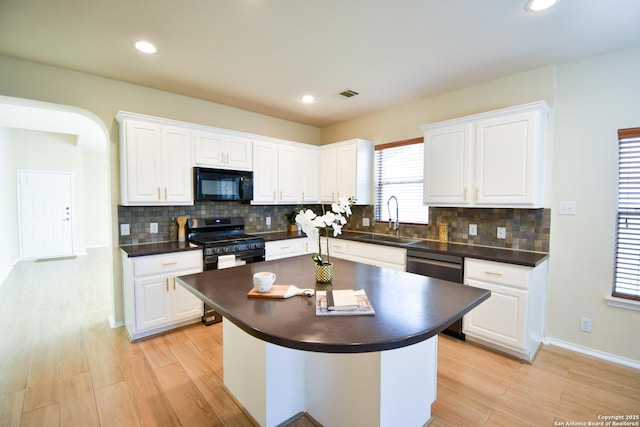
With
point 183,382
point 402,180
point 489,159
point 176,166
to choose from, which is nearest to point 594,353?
point 489,159

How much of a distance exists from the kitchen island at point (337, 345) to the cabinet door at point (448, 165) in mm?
1553

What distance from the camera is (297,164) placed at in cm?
425

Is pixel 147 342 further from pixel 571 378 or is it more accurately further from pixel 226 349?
pixel 571 378

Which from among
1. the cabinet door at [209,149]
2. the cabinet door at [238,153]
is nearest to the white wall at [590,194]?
the cabinet door at [238,153]

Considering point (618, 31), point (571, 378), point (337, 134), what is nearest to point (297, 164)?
point (337, 134)

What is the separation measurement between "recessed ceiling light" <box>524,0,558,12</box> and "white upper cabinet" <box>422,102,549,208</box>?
844 mm

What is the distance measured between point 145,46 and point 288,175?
2.22 m

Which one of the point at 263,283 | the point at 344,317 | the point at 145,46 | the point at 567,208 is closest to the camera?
the point at 344,317

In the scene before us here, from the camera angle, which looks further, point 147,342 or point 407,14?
point 147,342

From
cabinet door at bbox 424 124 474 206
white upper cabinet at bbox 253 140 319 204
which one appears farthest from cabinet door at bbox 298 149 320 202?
cabinet door at bbox 424 124 474 206

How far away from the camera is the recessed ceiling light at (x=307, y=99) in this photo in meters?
3.48

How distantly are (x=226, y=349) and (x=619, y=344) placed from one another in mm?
3239

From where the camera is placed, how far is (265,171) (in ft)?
12.8

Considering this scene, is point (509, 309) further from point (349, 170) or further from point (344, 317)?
point (349, 170)
